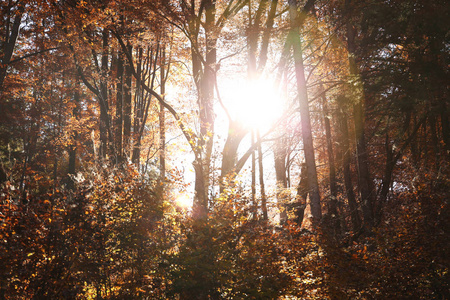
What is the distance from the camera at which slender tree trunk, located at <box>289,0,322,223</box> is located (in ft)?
30.0

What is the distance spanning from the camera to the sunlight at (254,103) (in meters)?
10.5

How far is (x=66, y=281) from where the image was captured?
4.92 metres

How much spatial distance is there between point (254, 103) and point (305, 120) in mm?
2474

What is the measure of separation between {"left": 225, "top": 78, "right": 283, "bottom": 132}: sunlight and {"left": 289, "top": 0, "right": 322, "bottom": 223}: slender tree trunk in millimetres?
1565

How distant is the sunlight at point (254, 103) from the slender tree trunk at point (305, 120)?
1.56 meters

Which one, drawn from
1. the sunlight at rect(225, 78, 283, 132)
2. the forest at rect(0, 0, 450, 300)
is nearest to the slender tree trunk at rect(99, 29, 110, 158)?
the forest at rect(0, 0, 450, 300)

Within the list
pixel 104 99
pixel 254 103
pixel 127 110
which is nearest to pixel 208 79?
pixel 254 103

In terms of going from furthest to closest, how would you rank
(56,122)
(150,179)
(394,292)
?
(56,122) < (150,179) < (394,292)

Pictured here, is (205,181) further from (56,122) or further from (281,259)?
(56,122)

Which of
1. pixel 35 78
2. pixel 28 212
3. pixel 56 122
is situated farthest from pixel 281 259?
pixel 56 122

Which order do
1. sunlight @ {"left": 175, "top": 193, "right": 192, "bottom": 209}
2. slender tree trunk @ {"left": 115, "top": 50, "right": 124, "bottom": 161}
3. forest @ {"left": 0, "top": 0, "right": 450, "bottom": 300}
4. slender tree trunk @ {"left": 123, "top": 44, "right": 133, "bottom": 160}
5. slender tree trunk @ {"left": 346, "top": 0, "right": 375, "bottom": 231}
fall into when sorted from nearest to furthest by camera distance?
forest @ {"left": 0, "top": 0, "right": 450, "bottom": 300}, sunlight @ {"left": 175, "top": 193, "right": 192, "bottom": 209}, slender tree trunk @ {"left": 346, "top": 0, "right": 375, "bottom": 231}, slender tree trunk @ {"left": 115, "top": 50, "right": 124, "bottom": 161}, slender tree trunk @ {"left": 123, "top": 44, "right": 133, "bottom": 160}

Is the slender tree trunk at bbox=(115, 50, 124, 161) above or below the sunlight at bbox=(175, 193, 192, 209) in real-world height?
above

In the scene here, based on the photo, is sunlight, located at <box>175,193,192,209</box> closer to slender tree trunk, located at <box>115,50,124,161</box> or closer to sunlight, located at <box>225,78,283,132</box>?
sunlight, located at <box>225,78,283,132</box>

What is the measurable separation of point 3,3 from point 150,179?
7.14 m
